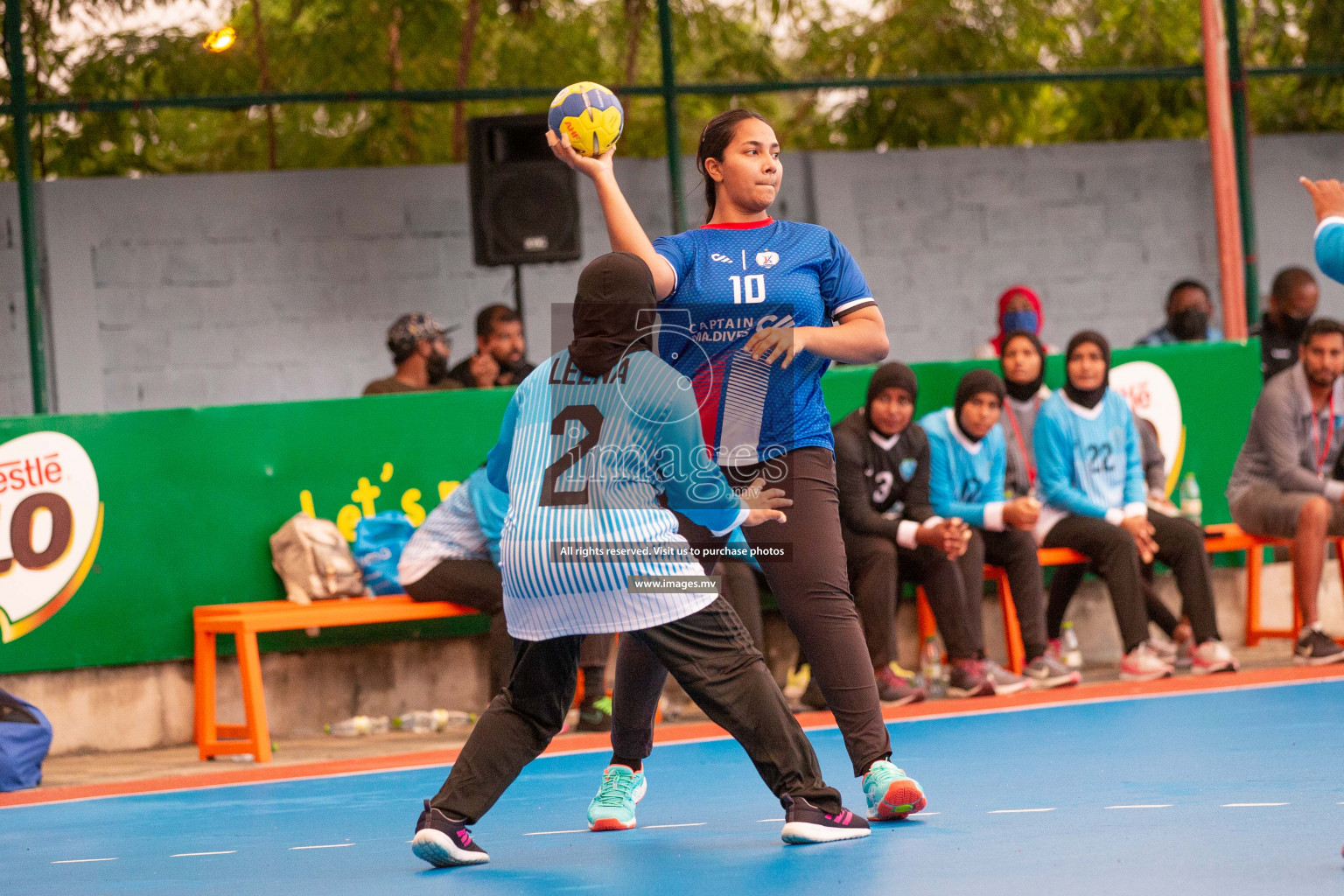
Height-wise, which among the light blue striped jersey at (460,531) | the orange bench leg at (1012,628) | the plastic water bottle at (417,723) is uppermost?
the light blue striped jersey at (460,531)

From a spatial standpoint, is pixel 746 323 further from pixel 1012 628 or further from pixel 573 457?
pixel 1012 628

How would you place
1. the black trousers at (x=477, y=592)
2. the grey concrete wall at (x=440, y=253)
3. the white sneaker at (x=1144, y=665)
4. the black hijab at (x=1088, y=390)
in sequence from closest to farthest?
the black trousers at (x=477, y=592), the white sneaker at (x=1144, y=665), the black hijab at (x=1088, y=390), the grey concrete wall at (x=440, y=253)

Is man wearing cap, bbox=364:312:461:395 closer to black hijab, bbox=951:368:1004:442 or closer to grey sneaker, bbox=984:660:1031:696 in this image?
black hijab, bbox=951:368:1004:442

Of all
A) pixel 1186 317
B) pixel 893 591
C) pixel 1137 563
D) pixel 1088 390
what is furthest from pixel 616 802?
pixel 1186 317

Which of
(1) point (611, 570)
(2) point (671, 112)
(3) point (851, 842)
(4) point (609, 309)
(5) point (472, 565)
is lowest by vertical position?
(3) point (851, 842)

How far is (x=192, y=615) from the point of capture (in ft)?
27.0

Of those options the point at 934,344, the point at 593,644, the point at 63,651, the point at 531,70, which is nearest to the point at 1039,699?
the point at 593,644

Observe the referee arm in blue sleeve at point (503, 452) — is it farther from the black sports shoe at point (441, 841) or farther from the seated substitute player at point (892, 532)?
the seated substitute player at point (892, 532)

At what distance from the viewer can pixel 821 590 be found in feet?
16.0

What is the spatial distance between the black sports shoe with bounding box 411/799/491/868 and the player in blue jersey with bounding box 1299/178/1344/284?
8.77 feet

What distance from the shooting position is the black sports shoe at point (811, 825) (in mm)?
4652

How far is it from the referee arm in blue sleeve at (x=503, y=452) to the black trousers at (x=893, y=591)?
11.1 feet

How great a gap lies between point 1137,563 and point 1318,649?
3.27ft

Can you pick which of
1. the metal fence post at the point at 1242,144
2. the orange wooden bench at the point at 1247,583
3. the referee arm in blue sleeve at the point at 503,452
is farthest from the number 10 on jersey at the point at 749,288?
the metal fence post at the point at 1242,144
